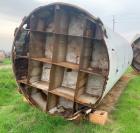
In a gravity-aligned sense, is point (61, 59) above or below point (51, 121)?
above

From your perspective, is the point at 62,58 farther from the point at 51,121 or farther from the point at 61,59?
the point at 51,121

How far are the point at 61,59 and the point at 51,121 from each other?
3.64 ft

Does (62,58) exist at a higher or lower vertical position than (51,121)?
higher

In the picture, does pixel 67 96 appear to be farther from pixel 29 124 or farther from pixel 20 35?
pixel 20 35

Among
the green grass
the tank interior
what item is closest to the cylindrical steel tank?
the tank interior

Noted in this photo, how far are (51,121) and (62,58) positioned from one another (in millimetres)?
1132

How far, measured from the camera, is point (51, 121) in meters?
4.77

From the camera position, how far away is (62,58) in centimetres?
486

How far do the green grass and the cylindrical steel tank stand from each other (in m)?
0.25

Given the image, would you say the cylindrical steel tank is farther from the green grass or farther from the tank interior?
the green grass

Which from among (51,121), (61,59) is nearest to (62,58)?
(61,59)

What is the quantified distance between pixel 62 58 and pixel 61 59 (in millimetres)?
37

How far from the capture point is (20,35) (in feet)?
16.4

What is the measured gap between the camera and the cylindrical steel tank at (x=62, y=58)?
446 cm
